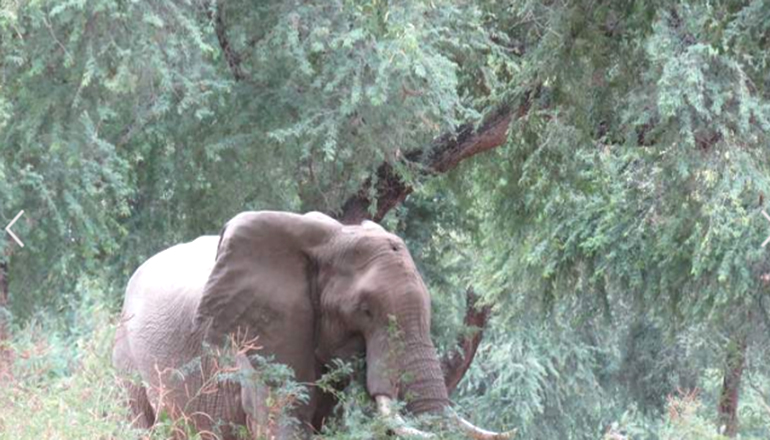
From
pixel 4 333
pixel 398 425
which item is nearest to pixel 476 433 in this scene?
pixel 398 425

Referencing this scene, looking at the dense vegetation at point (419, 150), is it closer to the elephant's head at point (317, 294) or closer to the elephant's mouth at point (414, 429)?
the elephant's mouth at point (414, 429)

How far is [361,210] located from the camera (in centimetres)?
1748

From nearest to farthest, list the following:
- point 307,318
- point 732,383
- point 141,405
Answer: point 307,318
point 141,405
point 732,383

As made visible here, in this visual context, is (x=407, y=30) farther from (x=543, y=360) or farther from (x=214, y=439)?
(x=543, y=360)

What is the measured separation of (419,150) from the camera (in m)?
17.6

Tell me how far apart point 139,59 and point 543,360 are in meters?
12.9

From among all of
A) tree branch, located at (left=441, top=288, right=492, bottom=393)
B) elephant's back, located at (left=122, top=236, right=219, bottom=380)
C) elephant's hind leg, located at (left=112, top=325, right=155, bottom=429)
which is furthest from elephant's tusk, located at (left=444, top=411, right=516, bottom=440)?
tree branch, located at (left=441, top=288, right=492, bottom=393)

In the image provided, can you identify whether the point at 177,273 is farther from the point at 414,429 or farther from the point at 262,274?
the point at 414,429

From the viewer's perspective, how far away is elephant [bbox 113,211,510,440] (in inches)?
387

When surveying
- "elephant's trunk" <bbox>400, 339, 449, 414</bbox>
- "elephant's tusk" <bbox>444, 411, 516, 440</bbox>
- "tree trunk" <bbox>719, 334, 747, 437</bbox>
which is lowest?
"tree trunk" <bbox>719, 334, 747, 437</bbox>

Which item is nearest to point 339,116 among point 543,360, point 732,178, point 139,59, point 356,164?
point 356,164

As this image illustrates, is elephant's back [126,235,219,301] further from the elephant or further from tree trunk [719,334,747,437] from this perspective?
tree trunk [719,334,747,437]

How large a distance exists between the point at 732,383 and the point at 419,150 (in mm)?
8112

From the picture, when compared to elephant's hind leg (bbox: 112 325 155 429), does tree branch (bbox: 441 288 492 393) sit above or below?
below
